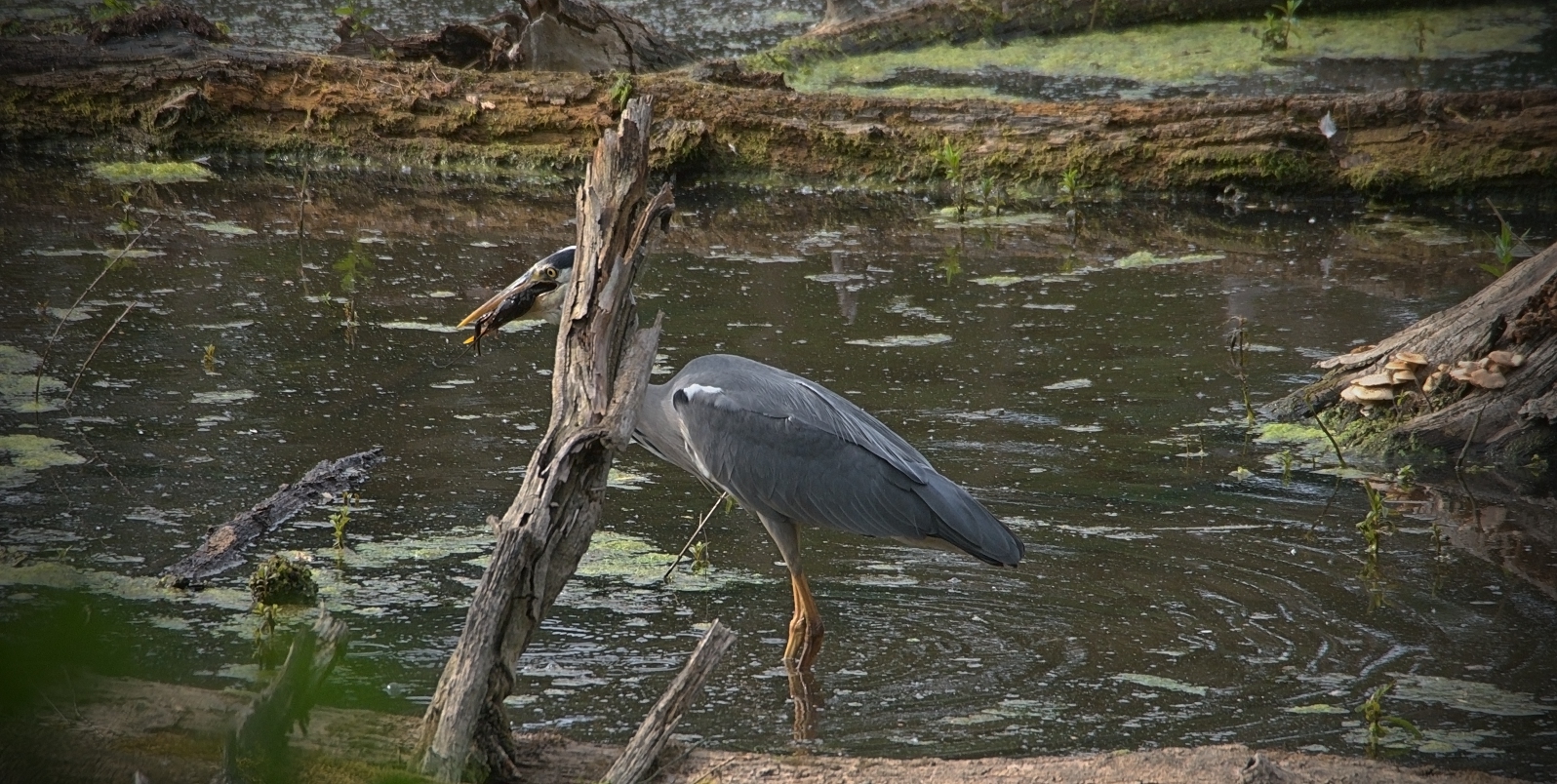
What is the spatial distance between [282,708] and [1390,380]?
5.64m

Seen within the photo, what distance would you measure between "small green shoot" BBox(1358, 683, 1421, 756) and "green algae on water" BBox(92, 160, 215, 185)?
27.9 feet

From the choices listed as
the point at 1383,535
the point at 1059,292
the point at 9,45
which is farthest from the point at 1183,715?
the point at 9,45

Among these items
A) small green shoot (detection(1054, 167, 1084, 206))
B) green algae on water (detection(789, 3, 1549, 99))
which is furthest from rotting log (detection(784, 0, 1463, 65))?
small green shoot (detection(1054, 167, 1084, 206))

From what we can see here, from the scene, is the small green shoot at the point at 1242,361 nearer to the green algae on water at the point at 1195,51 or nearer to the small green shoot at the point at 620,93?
the small green shoot at the point at 620,93

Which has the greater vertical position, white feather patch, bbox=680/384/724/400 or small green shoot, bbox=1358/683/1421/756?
white feather patch, bbox=680/384/724/400

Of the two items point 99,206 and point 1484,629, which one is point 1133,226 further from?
point 99,206

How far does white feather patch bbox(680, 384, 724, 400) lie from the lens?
4.53 m

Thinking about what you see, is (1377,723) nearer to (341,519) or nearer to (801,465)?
(801,465)

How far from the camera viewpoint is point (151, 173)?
983 centimetres

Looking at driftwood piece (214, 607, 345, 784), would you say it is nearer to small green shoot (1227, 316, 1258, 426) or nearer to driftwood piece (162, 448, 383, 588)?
driftwood piece (162, 448, 383, 588)

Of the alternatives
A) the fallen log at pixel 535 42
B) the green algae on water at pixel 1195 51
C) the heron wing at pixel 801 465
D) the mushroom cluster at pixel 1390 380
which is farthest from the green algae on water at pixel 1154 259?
the heron wing at pixel 801 465

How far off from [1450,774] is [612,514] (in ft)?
9.52

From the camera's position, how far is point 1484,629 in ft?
14.6

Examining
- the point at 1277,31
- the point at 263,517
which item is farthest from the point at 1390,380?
the point at 1277,31
